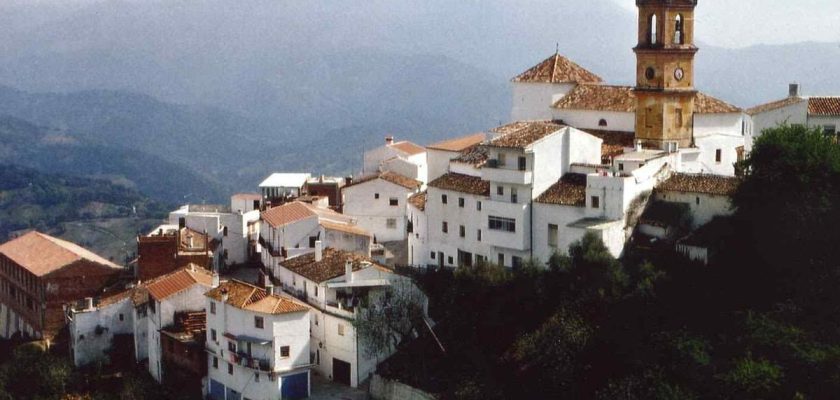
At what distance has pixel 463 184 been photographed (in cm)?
4203

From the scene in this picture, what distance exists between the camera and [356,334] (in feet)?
123

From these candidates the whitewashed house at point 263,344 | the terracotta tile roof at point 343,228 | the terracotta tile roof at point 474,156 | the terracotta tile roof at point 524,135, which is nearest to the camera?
the whitewashed house at point 263,344

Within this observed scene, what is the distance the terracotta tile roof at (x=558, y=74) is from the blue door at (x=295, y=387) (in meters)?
17.3

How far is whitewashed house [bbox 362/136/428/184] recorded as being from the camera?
54.1 metres

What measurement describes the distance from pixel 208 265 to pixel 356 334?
1176 cm

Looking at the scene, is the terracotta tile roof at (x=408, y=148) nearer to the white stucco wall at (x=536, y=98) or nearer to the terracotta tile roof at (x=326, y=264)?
the white stucco wall at (x=536, y=98)

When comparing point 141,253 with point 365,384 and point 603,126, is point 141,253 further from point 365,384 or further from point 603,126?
point 603,126

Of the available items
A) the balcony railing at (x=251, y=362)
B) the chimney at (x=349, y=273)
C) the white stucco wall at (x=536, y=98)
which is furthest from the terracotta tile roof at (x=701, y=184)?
the balcony railing at (x=251, y=362)

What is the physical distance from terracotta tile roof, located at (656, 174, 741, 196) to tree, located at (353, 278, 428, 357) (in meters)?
8.97

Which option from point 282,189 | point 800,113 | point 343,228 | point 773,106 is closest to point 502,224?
point 343,228

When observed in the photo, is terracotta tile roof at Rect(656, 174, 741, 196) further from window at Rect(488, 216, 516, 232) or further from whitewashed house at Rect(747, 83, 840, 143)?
whitewashed house at Rect(747, 83, 840, 143)

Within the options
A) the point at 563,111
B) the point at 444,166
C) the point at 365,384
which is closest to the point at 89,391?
the point at 365,384

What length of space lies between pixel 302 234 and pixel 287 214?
1.56 metres

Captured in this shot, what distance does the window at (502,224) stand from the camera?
3919cm
